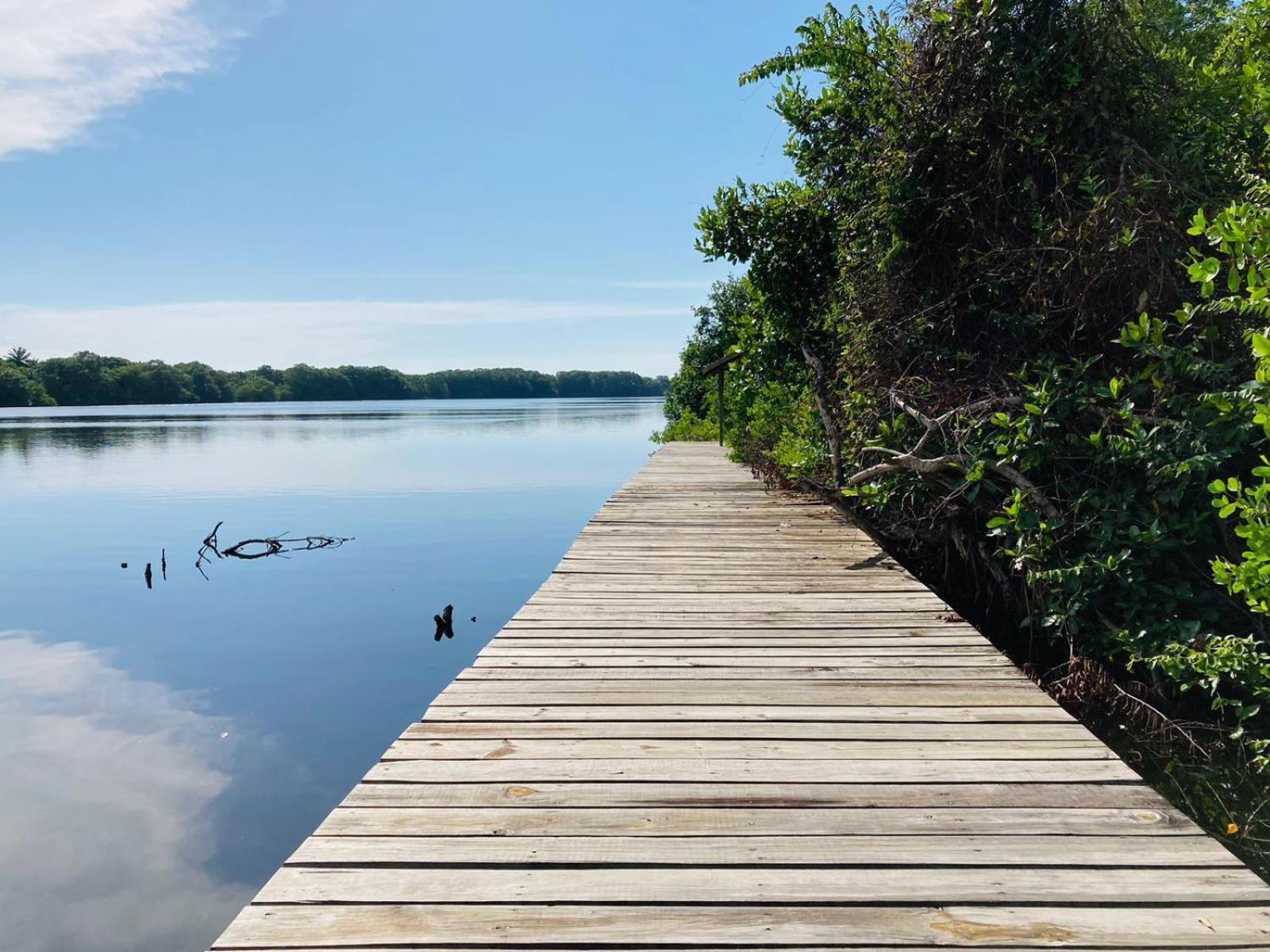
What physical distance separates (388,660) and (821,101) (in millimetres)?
8032

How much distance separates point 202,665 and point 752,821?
956 cm

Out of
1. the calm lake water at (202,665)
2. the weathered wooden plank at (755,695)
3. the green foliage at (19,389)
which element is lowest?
the calm lake water at (202,665)

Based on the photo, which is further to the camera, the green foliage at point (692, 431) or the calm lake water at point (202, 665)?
the green foliage at point (692, 431)

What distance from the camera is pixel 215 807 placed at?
6137 mm

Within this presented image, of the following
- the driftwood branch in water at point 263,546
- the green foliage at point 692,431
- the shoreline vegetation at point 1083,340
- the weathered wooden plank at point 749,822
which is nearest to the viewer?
the weathered wooden plank at point 749,822

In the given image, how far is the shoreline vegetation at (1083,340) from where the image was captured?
4.18 metres

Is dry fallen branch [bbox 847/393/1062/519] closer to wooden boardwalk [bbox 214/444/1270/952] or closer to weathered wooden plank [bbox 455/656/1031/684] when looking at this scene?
wooden boardwalk [bbox 214/444/1270/952]

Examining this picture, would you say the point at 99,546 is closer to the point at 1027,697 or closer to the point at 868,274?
the point at 868,274

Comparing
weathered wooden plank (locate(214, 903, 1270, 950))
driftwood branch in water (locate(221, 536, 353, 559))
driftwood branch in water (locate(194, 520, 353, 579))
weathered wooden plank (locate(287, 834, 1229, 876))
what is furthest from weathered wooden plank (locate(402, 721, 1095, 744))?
driftwood branch in water (locate(221, 536, 353, 559))

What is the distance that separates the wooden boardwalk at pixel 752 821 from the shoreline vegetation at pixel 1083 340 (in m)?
1.23

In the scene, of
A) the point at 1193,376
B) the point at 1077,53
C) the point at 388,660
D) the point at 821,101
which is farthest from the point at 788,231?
the point at 388,660

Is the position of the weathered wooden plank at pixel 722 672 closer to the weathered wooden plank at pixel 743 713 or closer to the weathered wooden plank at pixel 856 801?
the weathered wooden plank at pixel 743 713

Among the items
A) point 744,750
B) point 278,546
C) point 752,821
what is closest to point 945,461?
point 744,750

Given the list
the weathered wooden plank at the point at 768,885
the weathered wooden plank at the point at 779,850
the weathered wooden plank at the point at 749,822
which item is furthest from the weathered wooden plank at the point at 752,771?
the weathered wooden plank at the point at 768,885
